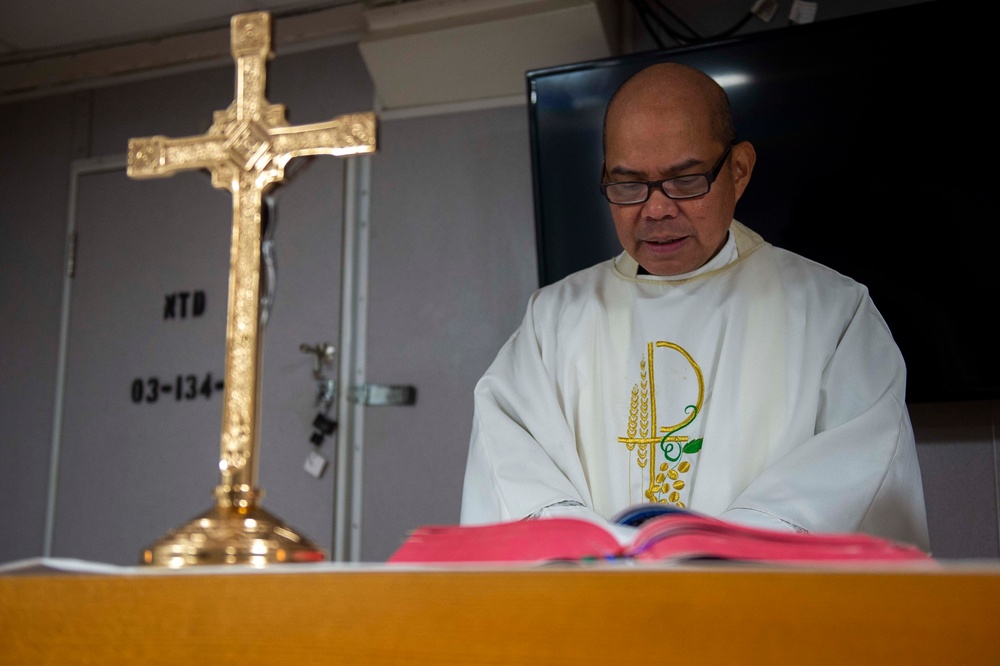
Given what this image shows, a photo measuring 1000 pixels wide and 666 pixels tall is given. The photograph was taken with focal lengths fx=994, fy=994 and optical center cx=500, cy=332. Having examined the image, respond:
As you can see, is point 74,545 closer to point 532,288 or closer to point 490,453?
point 532,288

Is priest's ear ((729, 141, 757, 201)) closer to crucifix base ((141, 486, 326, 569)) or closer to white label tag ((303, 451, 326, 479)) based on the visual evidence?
crucifix base ((141, 486, 326, 569))

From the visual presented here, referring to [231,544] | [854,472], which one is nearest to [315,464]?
A: [854,472]

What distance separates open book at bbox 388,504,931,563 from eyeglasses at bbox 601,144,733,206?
1.29m

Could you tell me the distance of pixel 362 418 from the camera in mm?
3662

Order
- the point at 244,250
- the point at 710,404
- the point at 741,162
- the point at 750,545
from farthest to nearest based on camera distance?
the point at 741,162 → the point at 710,404 → the point at 244,250 → the point at 750,545

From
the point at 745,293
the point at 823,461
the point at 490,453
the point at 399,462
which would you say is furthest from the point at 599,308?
the point at 399,462

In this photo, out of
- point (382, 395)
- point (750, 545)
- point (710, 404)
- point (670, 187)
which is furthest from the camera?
point (382, 395)

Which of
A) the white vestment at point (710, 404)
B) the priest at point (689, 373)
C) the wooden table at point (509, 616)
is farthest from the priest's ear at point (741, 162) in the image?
the wooden table at point (509, 616)

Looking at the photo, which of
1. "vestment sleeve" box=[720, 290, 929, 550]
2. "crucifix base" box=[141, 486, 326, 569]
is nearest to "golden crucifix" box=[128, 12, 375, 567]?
"crucifix base" box=[141, 486, 326, 569]

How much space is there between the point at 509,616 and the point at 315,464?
10.1ft

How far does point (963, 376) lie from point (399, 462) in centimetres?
189

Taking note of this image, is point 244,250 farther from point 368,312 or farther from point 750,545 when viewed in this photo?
point 368,312

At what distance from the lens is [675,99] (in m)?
2.29

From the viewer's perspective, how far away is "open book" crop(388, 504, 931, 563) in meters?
0.83
